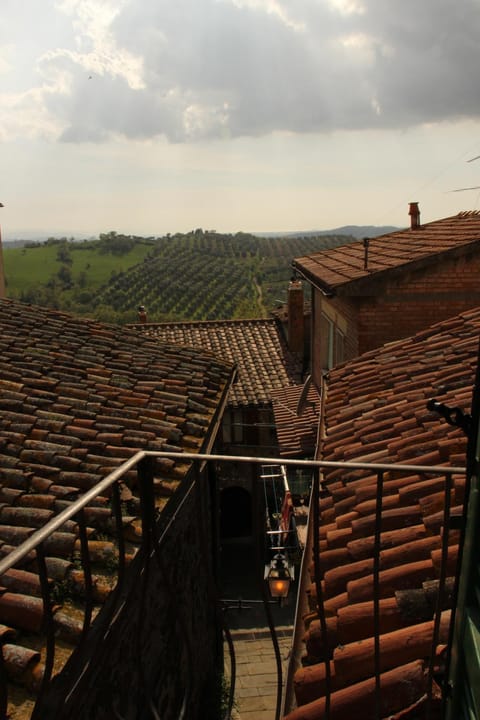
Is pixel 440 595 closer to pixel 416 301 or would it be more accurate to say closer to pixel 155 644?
pixel 155 644

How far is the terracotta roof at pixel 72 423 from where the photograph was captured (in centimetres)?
345

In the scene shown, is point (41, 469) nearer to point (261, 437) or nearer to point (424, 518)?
point (424, 518)

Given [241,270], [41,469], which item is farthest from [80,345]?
[241,270]

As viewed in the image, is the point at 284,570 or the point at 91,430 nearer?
the point at 91,430

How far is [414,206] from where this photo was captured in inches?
456

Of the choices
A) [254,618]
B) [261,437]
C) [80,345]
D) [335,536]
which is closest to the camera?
[335,536]

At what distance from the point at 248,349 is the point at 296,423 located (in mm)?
9353

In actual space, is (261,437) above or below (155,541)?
below

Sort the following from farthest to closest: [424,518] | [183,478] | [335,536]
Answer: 1. [183,478]
2. [335,536]
3. [424,518]

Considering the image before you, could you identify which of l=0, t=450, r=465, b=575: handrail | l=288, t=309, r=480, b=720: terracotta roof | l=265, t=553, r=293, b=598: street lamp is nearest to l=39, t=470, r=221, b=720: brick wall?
l=0, t=450, r=465, b=575: handrail

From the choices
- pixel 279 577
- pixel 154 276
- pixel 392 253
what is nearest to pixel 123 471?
pixel 279 577

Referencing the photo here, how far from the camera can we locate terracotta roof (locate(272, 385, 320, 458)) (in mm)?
8797

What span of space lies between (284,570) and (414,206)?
325 inches

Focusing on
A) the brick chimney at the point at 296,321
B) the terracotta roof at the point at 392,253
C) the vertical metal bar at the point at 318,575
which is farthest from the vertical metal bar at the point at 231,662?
the brick chimney at the point at 296,321
